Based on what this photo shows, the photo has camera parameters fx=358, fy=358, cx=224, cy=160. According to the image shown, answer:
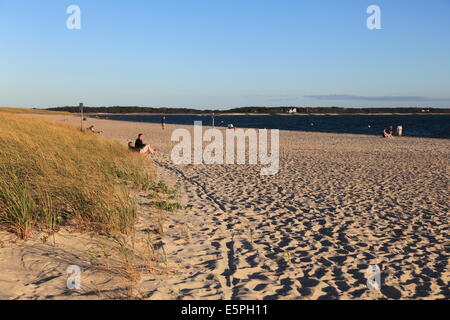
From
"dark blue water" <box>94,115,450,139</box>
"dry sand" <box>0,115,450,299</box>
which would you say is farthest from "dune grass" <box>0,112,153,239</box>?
"dark blue water" <box>94,115,450,139</box>

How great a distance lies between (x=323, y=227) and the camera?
6.61m

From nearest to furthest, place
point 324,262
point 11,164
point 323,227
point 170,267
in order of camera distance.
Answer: point 170,267, point 324,262, point 323,227, point 11,164

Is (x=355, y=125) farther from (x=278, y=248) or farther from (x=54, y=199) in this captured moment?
(x=54, y=199)

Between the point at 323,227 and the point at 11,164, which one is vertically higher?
the point at 11,164

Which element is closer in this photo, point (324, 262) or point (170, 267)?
point (170, 267)

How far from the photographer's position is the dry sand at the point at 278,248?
4.13 meters

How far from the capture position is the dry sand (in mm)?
4129

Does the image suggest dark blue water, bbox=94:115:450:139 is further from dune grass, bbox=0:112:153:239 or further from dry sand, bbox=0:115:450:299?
dune grass, bbox=0:112:153:239

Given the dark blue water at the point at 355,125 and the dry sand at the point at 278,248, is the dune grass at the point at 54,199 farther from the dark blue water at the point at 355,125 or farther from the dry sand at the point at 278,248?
the dark blue water at the point at 355,125

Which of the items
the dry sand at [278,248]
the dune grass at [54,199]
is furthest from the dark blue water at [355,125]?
the dune grass at [54,199]
